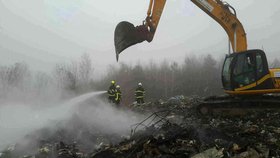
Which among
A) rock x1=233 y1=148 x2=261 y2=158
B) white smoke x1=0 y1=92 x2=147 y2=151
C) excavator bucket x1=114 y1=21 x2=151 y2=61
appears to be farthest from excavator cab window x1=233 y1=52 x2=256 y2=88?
rock x1=233 y1=148 x2=261 y2=158

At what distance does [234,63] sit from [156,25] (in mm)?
2475

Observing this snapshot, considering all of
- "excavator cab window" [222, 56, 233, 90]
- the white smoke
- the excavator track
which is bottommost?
the white smoke

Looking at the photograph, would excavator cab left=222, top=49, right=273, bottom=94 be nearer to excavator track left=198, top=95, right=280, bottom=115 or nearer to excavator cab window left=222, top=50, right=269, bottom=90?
excavator cab window left=222, top=50, right=269, bottom=90

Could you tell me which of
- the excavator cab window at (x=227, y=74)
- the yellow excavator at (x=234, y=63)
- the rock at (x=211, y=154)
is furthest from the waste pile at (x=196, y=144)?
the excavator cab window at (x=227, y=74)

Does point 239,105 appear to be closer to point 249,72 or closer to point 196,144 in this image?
point 249,72

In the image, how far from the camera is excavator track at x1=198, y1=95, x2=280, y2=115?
10.2 meters

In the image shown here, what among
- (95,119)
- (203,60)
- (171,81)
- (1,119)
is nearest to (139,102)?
(95,119)

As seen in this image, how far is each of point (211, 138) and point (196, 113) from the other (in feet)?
14.5

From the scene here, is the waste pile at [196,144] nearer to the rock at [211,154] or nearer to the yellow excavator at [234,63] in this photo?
the rock at [211,154]

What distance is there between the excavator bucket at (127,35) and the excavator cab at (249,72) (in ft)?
8.88

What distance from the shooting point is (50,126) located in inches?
457

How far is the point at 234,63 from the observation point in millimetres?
10391

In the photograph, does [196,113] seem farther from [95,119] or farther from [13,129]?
[13,129]

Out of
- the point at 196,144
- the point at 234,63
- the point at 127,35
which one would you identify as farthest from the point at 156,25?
the point at 196,144
